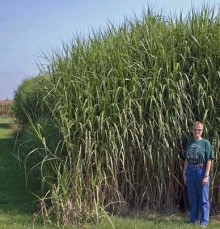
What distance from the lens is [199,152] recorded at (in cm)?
619

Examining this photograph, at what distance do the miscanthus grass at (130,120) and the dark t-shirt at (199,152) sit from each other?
1.43 feet

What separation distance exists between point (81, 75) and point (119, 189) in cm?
178

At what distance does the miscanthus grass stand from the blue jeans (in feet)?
1.53

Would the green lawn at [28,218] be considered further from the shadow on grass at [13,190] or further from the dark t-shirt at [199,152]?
the dark t-shirt at [199,152]

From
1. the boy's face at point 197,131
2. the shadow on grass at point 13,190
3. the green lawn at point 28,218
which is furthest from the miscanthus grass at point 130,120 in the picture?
the shadow on grass at point 13,190

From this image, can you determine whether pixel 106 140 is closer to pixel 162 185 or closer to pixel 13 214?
pixel 162 185

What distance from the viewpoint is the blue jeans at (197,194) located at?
20.5 feet

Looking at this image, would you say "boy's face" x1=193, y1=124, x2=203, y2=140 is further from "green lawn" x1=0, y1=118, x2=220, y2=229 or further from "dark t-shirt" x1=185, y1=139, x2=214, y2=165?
"green lawn" x1=0, y1=118, x2=220, y2=229

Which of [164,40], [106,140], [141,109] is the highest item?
[164,40]

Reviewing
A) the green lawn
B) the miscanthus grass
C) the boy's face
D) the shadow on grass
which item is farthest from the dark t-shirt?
the shadow on grass

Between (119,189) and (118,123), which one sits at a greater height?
(118,123)

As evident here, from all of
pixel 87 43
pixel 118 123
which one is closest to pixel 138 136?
pixel 118 123

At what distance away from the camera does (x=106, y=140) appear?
659cm

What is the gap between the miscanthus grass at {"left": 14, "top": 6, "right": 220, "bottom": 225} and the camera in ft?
21.4
